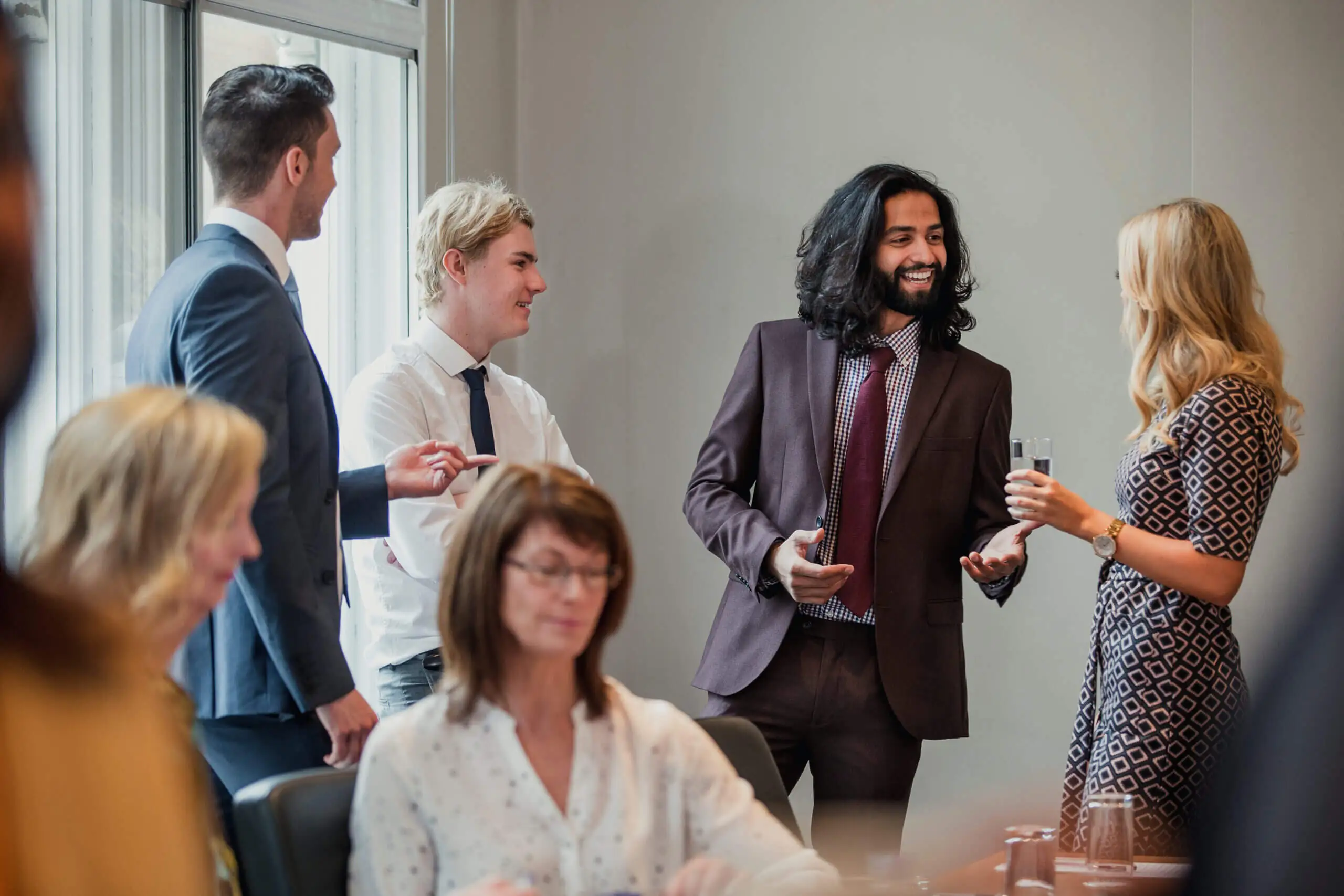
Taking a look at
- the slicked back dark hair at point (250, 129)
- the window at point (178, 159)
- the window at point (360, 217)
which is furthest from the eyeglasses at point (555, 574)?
the window at point (360, 217)

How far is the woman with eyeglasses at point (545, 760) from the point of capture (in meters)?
1.83

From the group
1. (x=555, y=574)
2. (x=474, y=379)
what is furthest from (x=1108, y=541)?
(x=474, y=379)

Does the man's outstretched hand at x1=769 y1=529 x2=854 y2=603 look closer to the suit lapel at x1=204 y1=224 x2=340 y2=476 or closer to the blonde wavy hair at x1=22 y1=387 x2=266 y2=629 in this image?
the suit lapel at x1=204 y1=224 x2=340 y2=476

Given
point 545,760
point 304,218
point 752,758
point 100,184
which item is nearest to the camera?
point 545,760

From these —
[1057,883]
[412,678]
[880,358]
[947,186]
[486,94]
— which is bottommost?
[1057,883]

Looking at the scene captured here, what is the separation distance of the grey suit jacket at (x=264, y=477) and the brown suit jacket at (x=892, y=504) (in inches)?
42.1

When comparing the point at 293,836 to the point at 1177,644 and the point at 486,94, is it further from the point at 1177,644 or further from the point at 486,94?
the point at 486,94

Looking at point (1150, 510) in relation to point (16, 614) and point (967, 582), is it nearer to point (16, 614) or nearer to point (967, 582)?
point (967, 582)

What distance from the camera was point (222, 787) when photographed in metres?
2.36

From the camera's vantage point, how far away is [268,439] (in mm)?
2287

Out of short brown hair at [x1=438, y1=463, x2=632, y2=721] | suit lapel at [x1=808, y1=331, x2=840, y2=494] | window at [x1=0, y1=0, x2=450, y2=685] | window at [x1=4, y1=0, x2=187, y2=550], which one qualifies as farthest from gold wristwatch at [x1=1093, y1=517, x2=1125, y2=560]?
window at [x1=4, y1=0, x2=187, y2=550]

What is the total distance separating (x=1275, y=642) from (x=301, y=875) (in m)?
1.44

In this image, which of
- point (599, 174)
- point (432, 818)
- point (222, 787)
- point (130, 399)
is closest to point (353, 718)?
point (222, 787)

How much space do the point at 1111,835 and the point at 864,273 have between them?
1.65m
